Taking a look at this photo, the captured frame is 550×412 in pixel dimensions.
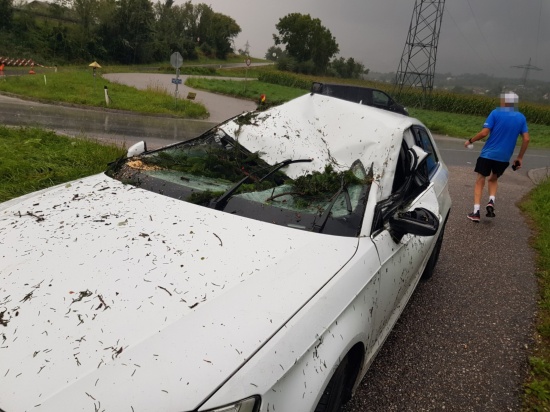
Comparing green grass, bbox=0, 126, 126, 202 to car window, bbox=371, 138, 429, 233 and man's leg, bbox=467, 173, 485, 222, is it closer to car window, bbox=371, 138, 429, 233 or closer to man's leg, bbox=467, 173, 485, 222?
car window, bbox=371, 138, 429, 233

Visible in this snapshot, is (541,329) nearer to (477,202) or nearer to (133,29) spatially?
(477,202)

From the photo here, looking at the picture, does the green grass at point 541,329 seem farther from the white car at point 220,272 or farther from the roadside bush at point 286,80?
the roadside bush at point 286,80

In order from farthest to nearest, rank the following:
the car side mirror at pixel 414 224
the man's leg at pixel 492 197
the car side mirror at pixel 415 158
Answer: the man's leg at pixel 492 197, the car side mirror at pixel 415 158, the car side mirror at pixel 414 224

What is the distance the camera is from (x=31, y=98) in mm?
16734

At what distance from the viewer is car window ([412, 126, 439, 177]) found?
358 centimetres

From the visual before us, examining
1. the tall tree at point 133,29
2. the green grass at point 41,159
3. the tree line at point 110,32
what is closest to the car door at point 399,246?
the green grass at point 41,159

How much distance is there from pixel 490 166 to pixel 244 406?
6.05 metres

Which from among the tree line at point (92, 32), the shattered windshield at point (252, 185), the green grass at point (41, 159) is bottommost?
the green grass at point (41, 159)

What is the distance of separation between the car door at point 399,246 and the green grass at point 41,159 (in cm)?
391

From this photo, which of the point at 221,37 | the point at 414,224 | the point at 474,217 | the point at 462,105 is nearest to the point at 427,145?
the point at 414,224

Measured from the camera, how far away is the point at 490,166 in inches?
243

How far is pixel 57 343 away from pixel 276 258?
94cm

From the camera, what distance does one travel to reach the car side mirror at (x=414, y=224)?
2.16 metres

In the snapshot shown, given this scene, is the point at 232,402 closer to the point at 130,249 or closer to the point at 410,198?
the point at 130,249
